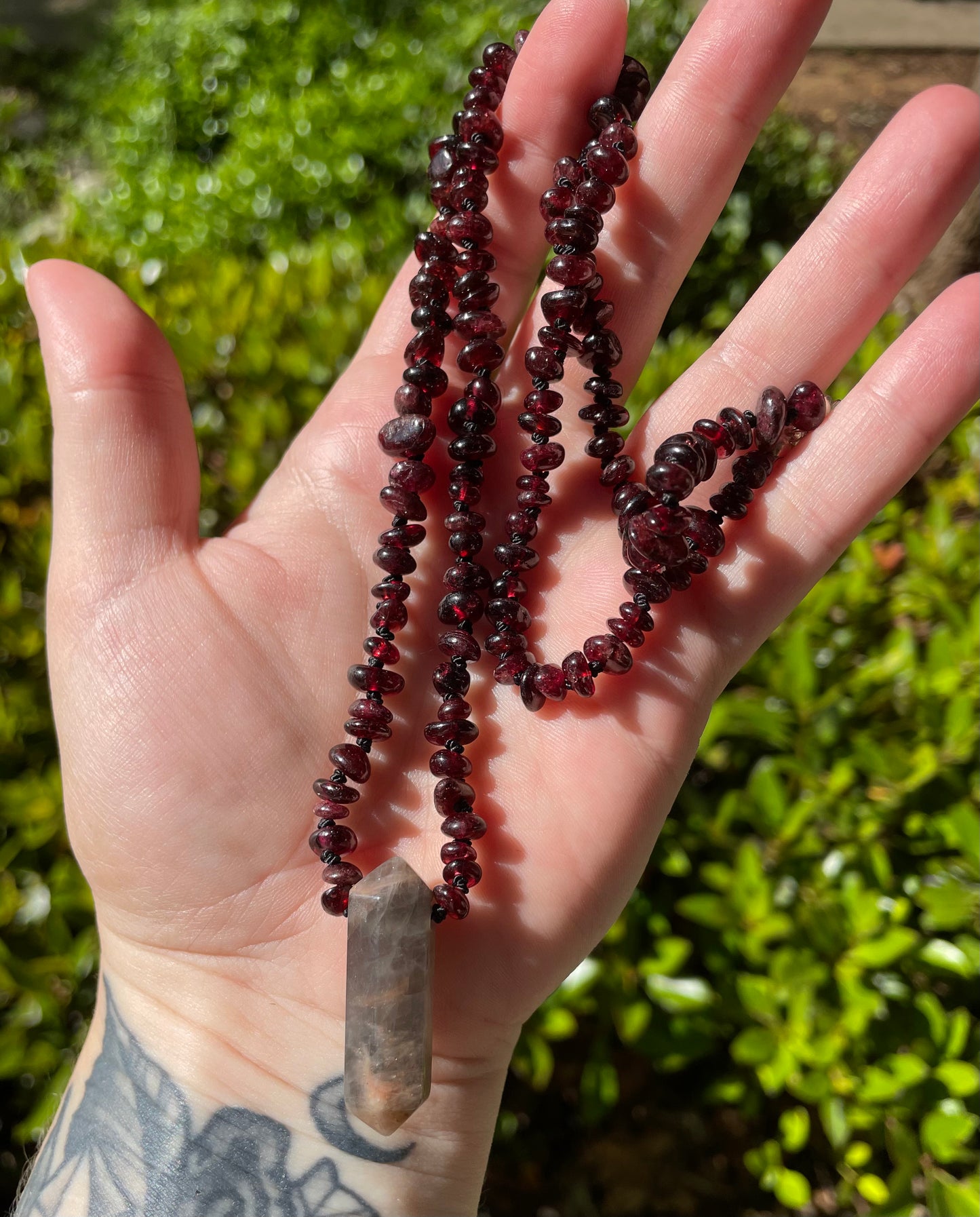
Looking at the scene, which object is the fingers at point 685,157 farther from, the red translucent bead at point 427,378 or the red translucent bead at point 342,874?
the red translucent bead at point 342,874

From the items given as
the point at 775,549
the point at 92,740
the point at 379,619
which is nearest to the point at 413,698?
the point at 379,619

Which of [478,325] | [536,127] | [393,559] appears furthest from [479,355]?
[536,127]

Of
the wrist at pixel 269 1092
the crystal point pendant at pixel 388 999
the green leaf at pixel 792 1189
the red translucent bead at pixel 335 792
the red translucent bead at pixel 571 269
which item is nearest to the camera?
the crystal point pendant at pixel 388 999

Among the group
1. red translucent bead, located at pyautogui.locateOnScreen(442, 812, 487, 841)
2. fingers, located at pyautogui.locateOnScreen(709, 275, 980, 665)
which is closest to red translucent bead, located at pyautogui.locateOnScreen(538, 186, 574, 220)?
fingers, located at pyautogui.locateOnScreen(709, 275, 980, 665)

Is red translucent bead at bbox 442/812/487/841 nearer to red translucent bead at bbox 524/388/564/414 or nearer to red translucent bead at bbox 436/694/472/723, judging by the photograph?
red translucent bead at bbox 436/694/472/723

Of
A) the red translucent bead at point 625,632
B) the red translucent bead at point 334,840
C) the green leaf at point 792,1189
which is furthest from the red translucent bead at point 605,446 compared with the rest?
the green leaf at point 792,1189

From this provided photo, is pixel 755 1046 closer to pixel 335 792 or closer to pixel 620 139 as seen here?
pixel 335 792

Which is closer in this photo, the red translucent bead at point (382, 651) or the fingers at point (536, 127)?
the red translucent bead at point (382, 651)
